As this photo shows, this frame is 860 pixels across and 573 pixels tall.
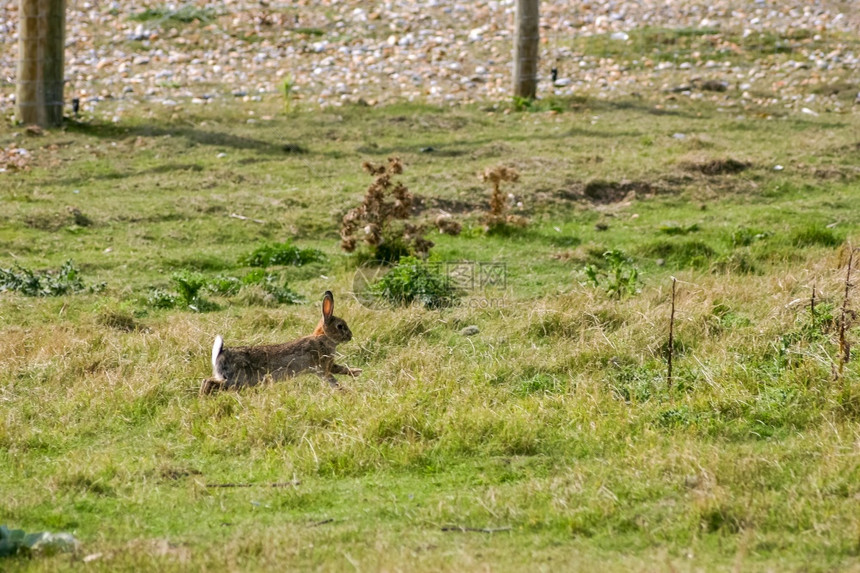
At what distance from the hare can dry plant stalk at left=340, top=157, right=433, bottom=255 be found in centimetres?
251

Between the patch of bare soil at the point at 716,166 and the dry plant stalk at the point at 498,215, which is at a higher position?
the patch of bare soil at the point at 716,166

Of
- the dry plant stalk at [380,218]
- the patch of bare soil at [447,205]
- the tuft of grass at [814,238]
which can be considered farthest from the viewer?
the patch of bare soil at [447,205]

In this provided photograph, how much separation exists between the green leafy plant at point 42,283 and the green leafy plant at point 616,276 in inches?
170

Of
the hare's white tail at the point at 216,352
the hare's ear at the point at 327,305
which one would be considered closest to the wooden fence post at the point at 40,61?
the hare's ear at the point at 327,305

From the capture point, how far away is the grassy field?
497 cm

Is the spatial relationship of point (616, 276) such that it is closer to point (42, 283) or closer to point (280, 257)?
point (280, 257)

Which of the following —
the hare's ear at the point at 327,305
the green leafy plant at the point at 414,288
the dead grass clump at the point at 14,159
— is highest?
the dead grass clump at the point at 14,159

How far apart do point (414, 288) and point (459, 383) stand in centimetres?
206

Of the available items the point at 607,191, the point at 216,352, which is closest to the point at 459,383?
the point at 216,352

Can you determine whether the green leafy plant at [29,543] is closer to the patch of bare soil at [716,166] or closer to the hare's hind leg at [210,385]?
the hare's hind leg at [210,385]

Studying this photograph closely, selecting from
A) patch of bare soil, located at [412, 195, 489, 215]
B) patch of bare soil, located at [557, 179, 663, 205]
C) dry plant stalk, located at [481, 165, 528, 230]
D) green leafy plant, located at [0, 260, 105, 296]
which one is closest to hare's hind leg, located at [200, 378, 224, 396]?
green leafy plant, located at [0, 260, 105, 296]

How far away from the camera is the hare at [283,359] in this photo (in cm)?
691

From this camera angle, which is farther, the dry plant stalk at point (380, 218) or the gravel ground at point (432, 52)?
the gravel ground at point (432, 52)

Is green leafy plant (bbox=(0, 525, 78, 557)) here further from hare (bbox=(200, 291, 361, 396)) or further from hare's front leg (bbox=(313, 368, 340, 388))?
hare's front leg (bbox=(313, 368, 340, 388))
